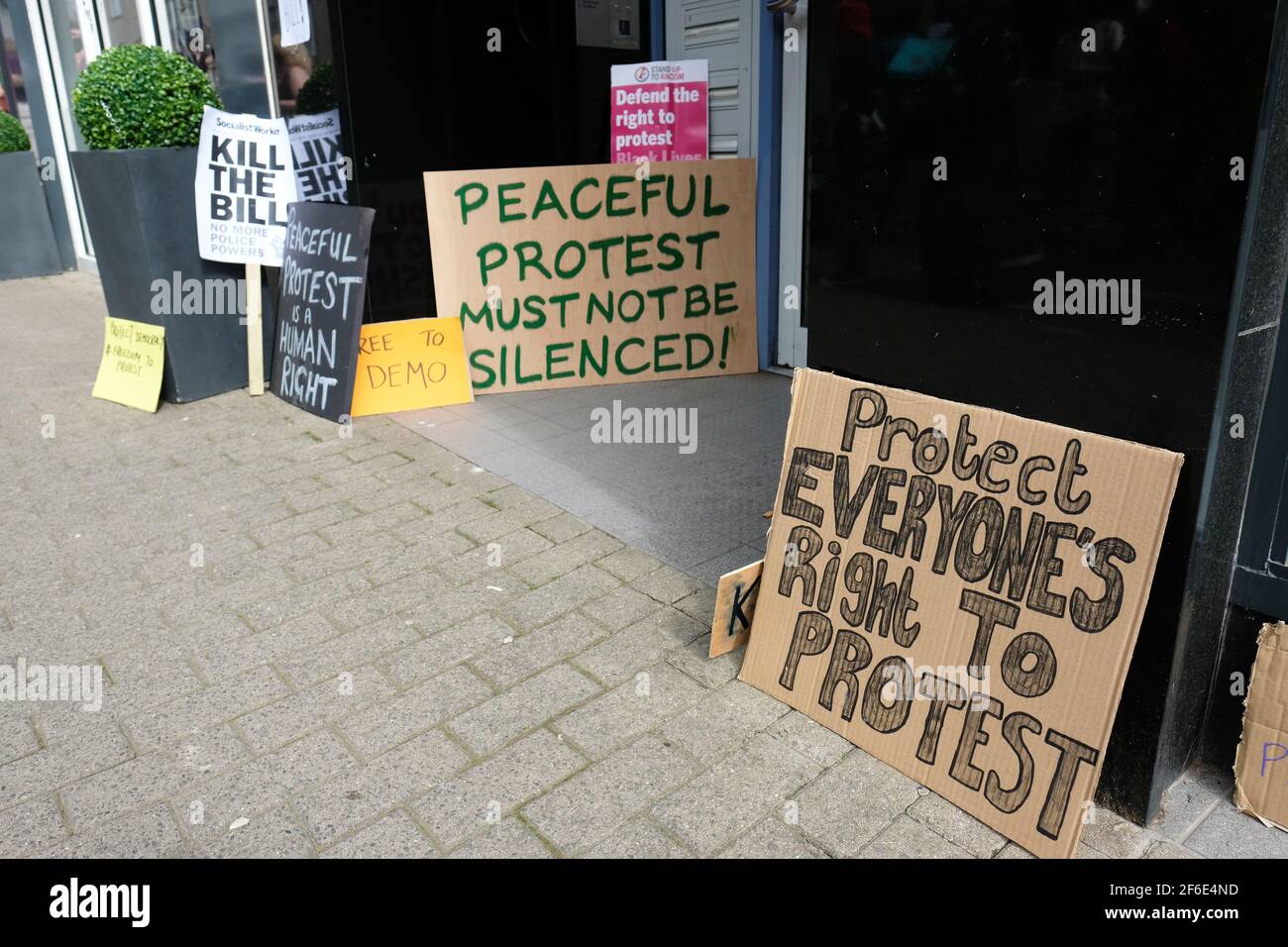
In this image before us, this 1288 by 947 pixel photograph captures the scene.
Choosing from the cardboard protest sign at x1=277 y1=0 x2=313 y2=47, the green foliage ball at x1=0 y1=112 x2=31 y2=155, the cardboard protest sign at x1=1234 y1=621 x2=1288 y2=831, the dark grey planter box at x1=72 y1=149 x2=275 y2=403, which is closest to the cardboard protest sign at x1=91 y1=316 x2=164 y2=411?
the dark grey planter box at x1=72 y1=149 x2=275 y2=403

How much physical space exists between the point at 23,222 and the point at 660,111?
866 cm

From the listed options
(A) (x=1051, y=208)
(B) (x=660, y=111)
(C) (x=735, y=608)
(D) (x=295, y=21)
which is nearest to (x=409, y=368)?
(B) (x=660, y=111)

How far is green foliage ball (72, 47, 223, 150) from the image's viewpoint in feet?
18.1

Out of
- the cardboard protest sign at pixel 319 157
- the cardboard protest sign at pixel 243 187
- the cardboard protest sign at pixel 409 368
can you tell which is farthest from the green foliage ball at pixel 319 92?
the cardboard protest sign at pixel 409 368

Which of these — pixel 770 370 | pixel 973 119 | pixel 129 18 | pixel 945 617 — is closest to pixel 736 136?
pixel 770 370

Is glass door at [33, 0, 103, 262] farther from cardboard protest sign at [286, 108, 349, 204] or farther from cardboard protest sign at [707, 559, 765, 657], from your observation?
cardboard protest sign at [707, 559, 765, 657]

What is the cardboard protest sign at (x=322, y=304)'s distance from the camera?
548cm

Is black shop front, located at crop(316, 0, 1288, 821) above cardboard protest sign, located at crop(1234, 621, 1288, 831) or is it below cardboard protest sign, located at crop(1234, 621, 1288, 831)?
above

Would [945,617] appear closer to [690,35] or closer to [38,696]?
[38,696]

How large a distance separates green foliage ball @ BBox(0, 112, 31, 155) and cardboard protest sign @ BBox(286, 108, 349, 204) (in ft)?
23.0

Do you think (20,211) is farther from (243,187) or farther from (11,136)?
(243,187)

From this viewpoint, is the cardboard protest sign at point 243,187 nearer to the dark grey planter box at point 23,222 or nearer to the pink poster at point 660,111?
the pink poster at point 660,111

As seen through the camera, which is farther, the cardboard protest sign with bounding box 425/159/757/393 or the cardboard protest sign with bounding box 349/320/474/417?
the cardboard protest sign with bounding box 425/159/757/393
